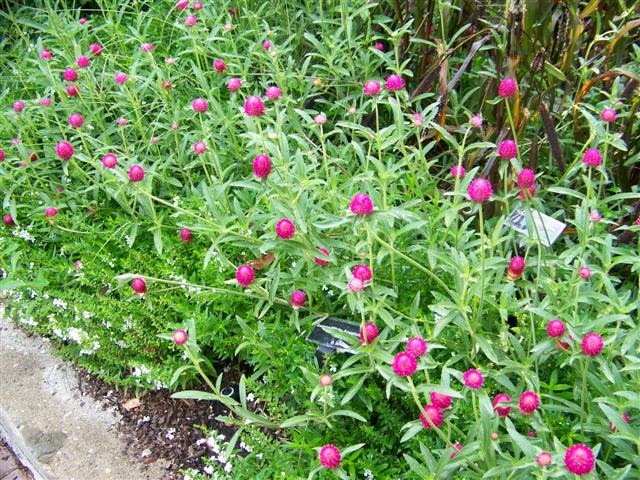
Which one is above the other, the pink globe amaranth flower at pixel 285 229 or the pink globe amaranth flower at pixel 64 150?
the pink globe amaranth flower at pixel 285 229

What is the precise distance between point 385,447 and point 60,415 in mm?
1283

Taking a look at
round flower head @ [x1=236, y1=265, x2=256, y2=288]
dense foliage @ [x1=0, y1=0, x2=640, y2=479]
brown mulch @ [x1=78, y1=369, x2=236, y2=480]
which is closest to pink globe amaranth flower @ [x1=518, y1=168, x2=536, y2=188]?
dense foliage @ [x1=0, y1=0, x2=640, y2=479]

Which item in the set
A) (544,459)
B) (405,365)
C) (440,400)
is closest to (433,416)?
(440,400)

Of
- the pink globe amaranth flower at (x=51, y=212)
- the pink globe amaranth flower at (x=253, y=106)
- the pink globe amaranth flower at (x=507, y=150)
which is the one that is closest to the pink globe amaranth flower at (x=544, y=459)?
the pink globe amaranth flower at (x=507, y=150)

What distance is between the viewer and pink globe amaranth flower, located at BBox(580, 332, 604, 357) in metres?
1.42

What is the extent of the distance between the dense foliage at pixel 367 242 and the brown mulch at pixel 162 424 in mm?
99

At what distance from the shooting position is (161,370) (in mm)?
2412

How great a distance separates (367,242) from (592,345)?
0.60 m

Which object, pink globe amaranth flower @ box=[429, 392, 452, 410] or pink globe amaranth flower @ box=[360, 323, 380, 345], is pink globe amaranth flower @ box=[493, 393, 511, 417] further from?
pink globe amaranth flower @ box=[360, 323, 380, 345]

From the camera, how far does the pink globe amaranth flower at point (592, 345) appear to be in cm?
142

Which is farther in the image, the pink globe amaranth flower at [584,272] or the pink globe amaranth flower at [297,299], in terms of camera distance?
the pink globe amaranth flower at [297,299]

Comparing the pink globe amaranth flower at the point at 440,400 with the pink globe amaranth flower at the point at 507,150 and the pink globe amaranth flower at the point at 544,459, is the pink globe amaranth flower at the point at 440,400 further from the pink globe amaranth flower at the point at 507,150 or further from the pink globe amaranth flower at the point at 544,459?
the pink globe amaranth flower at the point at 507,150

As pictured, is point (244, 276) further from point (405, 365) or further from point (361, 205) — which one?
point (405, 365)

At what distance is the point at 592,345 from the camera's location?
4.68 ft
